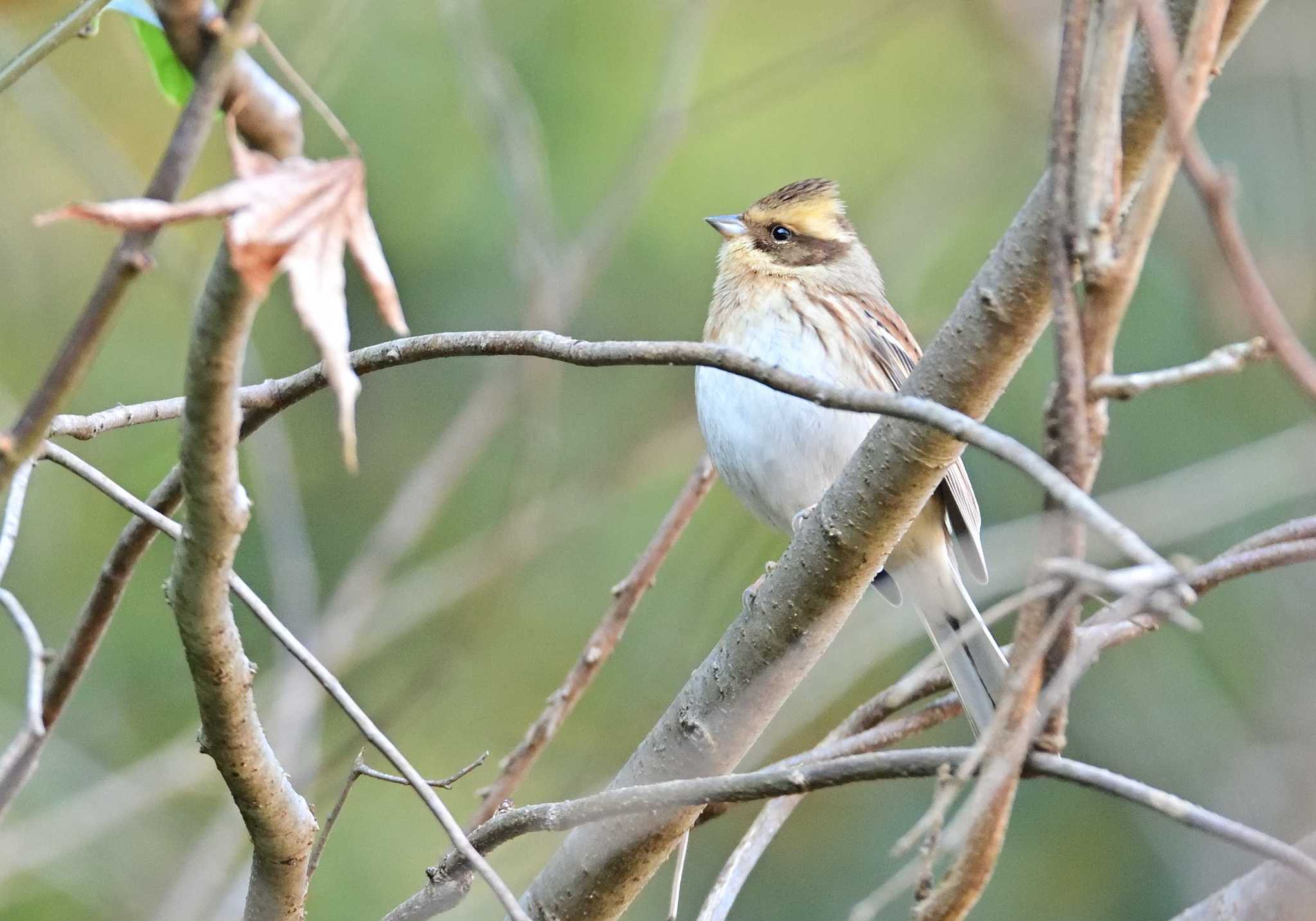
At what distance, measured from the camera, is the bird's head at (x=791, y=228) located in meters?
3.95

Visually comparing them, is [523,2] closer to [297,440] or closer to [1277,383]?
[297,440]

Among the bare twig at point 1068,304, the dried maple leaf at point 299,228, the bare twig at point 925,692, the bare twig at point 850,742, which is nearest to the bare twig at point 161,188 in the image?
the dried maple leaf at point 299,228

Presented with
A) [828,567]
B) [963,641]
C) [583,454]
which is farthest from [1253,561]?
[583,454]

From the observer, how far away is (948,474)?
10.1ft

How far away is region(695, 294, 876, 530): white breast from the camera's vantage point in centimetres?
349

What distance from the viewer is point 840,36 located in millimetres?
4949

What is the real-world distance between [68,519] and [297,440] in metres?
1.07

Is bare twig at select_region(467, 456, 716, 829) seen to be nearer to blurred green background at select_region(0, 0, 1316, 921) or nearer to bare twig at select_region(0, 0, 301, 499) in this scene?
bare twig at select_region(0, 0, 301, 499)

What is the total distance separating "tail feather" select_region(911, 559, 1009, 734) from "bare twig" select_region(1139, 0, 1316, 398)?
1.19 feet

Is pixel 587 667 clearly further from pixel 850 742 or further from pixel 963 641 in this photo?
pixel 963 641

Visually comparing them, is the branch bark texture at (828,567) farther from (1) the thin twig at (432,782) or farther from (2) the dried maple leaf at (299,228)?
(2) the dried maple leaf at (299,228)

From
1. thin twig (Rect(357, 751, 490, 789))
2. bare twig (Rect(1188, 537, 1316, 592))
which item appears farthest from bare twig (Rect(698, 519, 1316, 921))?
thin twig (Rect(357, 751, 490, 789))

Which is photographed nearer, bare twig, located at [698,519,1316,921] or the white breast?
bare twig, located at [698,519,1316,921]

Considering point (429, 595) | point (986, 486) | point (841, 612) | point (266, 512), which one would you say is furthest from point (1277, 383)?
point (841, 612)
